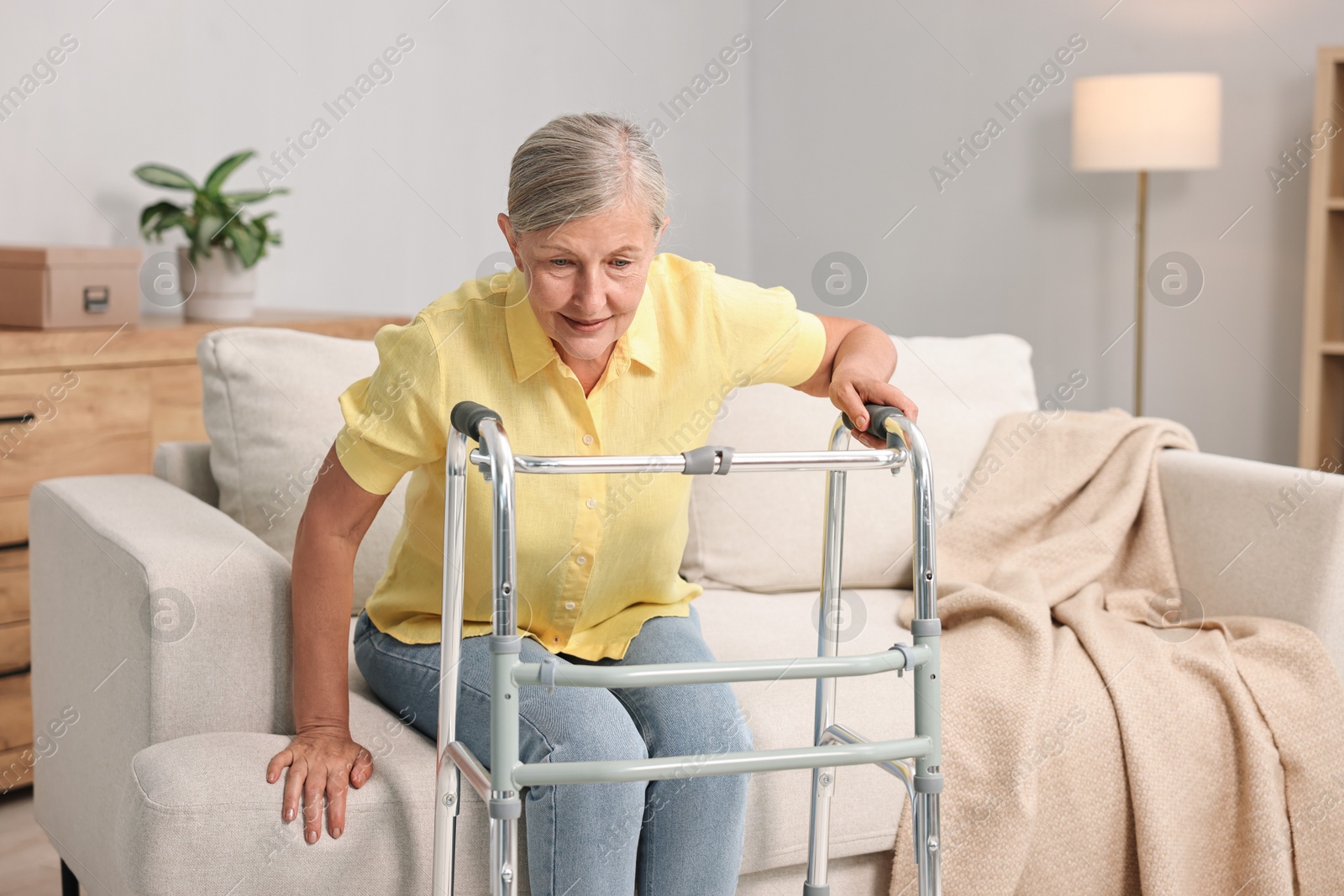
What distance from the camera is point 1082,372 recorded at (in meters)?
3.78

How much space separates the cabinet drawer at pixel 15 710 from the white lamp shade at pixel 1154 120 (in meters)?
2.73

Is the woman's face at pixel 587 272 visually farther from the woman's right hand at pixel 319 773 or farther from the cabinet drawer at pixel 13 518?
A: the cabinet drawer at pixel 13 518

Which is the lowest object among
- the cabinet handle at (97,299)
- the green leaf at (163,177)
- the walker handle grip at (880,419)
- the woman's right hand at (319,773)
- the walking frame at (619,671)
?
the woman's right hand at (319,773)

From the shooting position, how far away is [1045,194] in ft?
12.4

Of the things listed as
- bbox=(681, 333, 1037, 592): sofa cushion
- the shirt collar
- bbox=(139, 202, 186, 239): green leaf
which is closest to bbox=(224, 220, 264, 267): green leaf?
bbox=(139, 202, 186, 239): green leaf

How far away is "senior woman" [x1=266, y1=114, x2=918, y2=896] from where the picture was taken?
49.5 inches

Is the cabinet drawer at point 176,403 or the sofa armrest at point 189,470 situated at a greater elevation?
the cabinet drawer at point 176,403

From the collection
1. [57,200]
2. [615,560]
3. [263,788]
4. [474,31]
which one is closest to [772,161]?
[474,31]

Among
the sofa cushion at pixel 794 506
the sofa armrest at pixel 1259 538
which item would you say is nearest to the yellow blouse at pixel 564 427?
the sofa cushion at pixel 794 506

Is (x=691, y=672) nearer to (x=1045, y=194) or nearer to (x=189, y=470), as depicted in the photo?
(x=189, y=470)

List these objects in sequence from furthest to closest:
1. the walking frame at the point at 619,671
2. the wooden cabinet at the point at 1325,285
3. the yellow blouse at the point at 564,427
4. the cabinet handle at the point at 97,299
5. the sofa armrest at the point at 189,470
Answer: the wooden cabinet at the point at 1325,285 < the cabinet handle at the point at 97,299 < the sofa armrest at the point at 189,470 < the yellow blouse at the point at 564,427 < the walking frame at the point at 619,671

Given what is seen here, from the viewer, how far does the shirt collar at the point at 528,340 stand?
136cm

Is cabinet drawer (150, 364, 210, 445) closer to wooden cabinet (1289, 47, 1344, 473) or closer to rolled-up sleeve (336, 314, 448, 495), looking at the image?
rolled-up sleeve (336, 314, 448, 495)

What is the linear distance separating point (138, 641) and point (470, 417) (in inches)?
20.8
